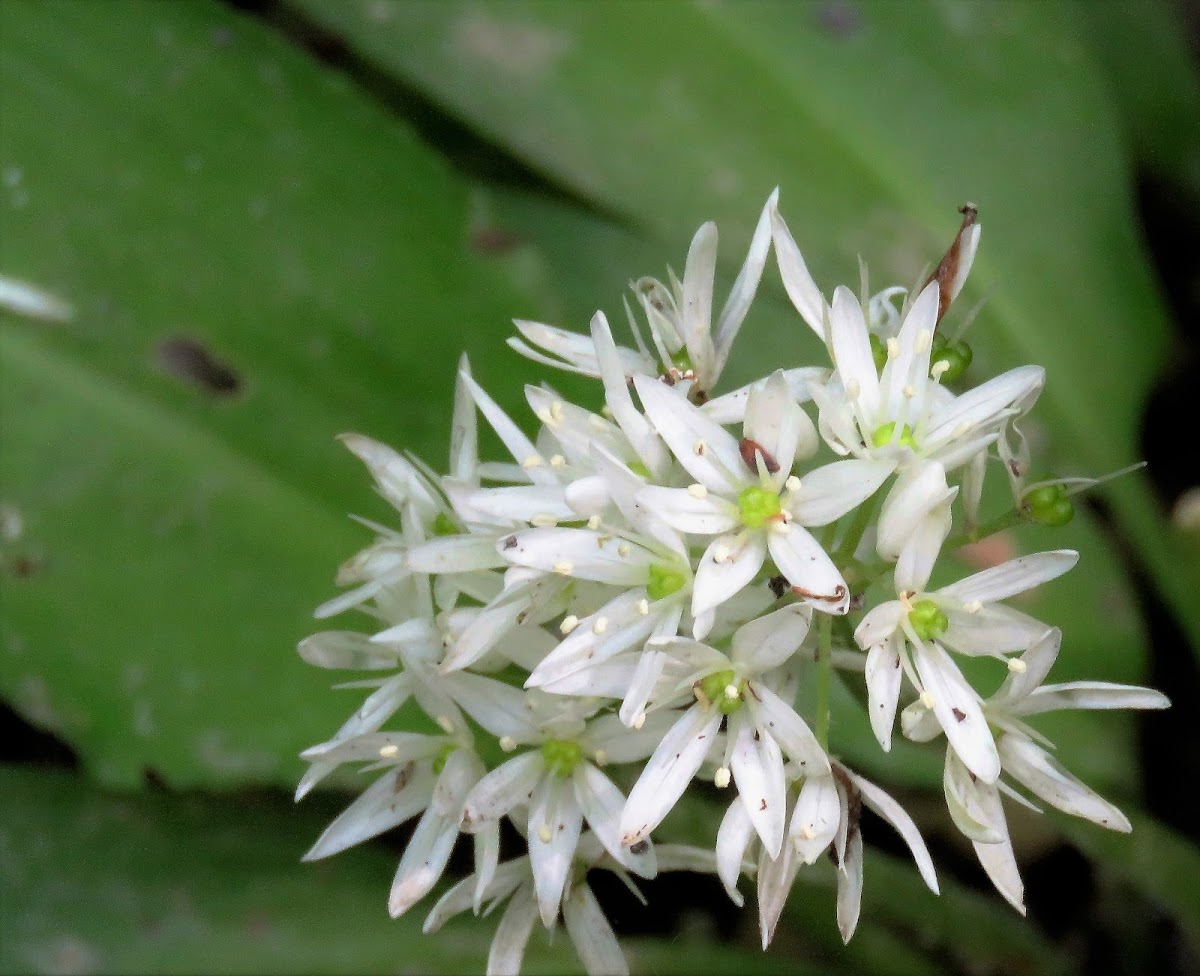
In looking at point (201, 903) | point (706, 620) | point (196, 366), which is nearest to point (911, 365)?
point (706, 620)

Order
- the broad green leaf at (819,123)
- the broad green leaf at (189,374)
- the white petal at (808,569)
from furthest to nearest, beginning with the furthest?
the broad green leaf at (819,123), the broad green leaf at (189,374), the white petal at (808,569)

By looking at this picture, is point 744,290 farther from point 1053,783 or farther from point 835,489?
point 1053,783

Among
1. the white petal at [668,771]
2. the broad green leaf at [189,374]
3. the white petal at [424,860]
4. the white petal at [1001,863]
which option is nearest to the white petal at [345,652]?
the white petal at [424,860]

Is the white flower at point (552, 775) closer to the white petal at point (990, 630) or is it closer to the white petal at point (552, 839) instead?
the white petal at point (552, 839)

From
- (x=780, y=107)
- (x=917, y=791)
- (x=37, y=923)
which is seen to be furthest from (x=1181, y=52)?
(x=37, y=923)

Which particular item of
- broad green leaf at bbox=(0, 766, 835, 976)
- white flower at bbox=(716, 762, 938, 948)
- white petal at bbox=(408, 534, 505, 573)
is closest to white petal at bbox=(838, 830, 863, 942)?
white flower at bbox=(716, 762, 938, 948)

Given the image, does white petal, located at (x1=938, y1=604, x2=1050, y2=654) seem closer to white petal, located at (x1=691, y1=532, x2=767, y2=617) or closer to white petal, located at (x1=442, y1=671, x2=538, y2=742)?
A: white petal, located at (x1=691, y1=532, x2=767, y2=617)
